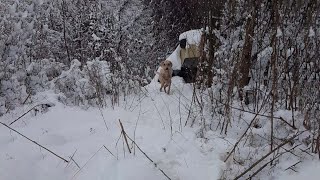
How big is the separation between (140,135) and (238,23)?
1.96 metres

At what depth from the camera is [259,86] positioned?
4820 mm

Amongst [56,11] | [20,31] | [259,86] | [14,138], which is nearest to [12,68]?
[20,31]

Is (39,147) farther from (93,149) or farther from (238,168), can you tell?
(238,168)

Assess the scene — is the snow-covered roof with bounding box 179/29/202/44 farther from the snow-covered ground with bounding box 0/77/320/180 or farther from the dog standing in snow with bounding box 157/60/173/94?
the snow-covered ground with bounding box 0/77/320/180

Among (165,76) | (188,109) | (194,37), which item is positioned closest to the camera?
(188,109)

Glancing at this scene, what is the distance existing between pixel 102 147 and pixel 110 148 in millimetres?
94

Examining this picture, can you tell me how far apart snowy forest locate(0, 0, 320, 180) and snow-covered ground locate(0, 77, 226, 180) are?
0.4 inches

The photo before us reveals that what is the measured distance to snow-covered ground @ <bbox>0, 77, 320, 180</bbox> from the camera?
379 cm

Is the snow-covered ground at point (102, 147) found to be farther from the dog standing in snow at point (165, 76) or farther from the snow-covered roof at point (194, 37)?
the snow-covered roof at point (194, 37)

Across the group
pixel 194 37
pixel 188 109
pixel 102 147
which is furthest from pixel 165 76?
pixel 102 147

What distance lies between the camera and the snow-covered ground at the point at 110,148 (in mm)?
3785

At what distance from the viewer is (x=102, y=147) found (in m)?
4.24

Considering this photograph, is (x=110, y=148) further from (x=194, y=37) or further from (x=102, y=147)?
(x=194, y=37)

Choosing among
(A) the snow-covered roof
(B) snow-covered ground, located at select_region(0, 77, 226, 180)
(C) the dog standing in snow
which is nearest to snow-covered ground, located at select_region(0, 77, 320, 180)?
(B) snow-covered ground, located at select_region(0, 77, 226, 180)
